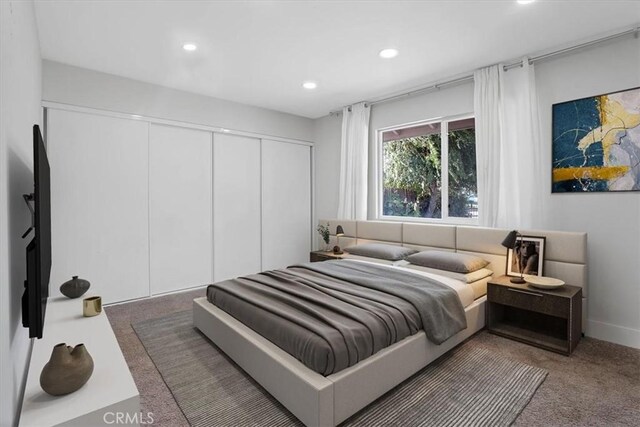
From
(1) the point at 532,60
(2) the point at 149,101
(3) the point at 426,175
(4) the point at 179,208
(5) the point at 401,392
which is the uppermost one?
(1) the point at 532,60

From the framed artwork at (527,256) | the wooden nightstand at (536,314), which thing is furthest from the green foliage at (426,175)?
the wooden nightstand at (536,314)

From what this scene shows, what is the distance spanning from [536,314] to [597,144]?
1614mm

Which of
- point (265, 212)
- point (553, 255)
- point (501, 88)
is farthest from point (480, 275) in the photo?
point (265, 212)

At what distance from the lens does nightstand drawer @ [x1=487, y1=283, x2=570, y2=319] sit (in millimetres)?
2547

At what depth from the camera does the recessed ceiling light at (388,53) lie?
3.12 m

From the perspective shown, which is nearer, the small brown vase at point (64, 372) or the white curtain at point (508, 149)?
the small brown vase at point (64, 372)

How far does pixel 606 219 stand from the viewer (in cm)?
288

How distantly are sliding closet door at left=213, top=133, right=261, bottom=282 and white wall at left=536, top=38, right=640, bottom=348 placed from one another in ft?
12.3

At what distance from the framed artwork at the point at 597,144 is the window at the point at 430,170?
873mm

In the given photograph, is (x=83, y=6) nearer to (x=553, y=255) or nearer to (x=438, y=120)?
(x=438, y=120)

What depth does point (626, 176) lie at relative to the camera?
2760 mm

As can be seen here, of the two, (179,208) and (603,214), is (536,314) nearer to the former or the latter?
(603,214)
